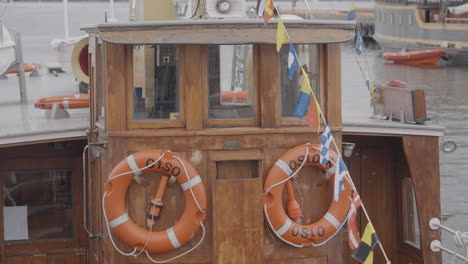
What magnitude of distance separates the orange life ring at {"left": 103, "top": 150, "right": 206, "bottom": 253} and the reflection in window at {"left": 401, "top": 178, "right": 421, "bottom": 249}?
357cm

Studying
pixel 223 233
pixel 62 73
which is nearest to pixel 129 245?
pixel 223 233

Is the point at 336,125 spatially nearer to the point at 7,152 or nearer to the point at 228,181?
the point at 228,181

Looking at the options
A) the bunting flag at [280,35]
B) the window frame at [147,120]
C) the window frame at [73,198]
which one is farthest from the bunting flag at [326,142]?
the window frame at [73,198]

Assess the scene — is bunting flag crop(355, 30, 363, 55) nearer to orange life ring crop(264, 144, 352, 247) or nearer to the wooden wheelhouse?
the wooden wheelhouse

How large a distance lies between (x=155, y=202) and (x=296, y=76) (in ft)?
6.59

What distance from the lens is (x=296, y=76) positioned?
9.17 meters

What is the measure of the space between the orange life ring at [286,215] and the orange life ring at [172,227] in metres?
0.71

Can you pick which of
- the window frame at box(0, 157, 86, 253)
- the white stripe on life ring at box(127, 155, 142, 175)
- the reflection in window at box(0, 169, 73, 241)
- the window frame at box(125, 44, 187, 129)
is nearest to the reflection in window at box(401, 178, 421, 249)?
the window frame at box(125, 44, 187, 129)

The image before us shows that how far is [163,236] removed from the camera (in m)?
8.73

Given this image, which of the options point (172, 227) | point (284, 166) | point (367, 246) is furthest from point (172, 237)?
point (367, 246)

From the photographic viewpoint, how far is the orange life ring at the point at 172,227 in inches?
341

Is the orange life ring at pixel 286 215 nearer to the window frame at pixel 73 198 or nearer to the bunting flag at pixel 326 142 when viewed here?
the bunting flag at pixel 326 142

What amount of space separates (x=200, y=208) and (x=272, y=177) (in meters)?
0.81

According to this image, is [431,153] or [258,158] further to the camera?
[431,153]
